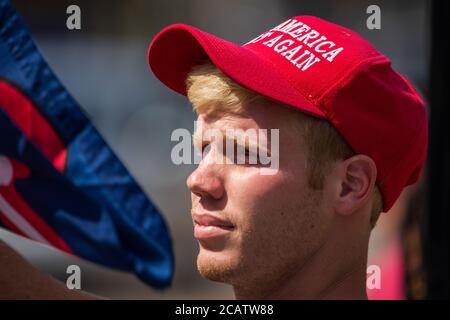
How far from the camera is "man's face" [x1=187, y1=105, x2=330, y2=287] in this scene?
1.70 m

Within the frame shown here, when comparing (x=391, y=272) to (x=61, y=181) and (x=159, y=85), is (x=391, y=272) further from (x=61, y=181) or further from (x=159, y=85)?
(x=61, y=181)

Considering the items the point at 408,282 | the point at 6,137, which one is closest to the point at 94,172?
the point at 6,137

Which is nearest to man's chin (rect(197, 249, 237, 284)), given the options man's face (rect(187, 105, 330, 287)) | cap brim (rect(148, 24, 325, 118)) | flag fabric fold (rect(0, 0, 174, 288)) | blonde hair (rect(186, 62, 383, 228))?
man's face (rect(187, 105, 330, 287))

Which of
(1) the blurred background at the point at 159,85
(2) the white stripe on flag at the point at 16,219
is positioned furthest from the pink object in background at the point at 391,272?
(2) the white stripe on flag at the point at 16,219

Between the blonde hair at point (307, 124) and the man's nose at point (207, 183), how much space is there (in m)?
0.14

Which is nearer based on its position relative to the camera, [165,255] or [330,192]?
[330,192]

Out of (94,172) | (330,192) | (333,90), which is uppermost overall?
(333,90)

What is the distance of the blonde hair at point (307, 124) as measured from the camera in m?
1.73

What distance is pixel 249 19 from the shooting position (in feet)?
13.6

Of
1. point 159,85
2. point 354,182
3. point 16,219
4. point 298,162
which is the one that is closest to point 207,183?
point 298,162

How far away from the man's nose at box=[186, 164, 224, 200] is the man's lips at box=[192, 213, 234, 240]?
5 cm
